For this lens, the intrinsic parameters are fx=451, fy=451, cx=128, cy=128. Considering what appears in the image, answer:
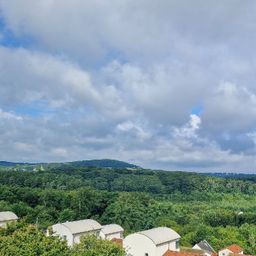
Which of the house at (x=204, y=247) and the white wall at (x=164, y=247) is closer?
the white wall at (x=164, y=247)

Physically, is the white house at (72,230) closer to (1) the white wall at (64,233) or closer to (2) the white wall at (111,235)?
(1) the white wall at (64,233)

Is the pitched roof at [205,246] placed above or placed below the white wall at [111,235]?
below

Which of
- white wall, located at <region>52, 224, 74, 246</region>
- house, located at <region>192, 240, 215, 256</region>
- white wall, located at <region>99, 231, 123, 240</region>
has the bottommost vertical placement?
house, located at <region>192, 240, 215, 256</region>

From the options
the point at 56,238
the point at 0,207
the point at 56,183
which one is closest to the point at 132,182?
the point at 56,183

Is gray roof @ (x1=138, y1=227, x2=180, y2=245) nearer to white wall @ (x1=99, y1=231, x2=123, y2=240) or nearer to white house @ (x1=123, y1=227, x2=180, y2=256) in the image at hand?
white house @ (x1=123, y1=227, x2=180, y2=256)

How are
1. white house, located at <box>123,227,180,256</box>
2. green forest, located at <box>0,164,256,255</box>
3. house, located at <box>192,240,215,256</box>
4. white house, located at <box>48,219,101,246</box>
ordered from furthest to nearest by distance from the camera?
1. green forest, located at <box>0,164,256,255</box>
2. house, located at <box>192,240,215,256</box>
3. white house, located at <box>48,219,101,246</box>
4. white house, located at <box>123,227,180,256</box>

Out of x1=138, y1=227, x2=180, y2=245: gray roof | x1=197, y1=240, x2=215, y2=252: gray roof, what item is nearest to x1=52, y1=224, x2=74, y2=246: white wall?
x1=138, y1=227, x2=180, y2=245: gray roof

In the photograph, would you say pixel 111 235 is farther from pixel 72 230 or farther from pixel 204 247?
pixel 204 247

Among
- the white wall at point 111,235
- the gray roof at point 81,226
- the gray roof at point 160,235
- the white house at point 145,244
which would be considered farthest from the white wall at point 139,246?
the white wall at point 111,235
